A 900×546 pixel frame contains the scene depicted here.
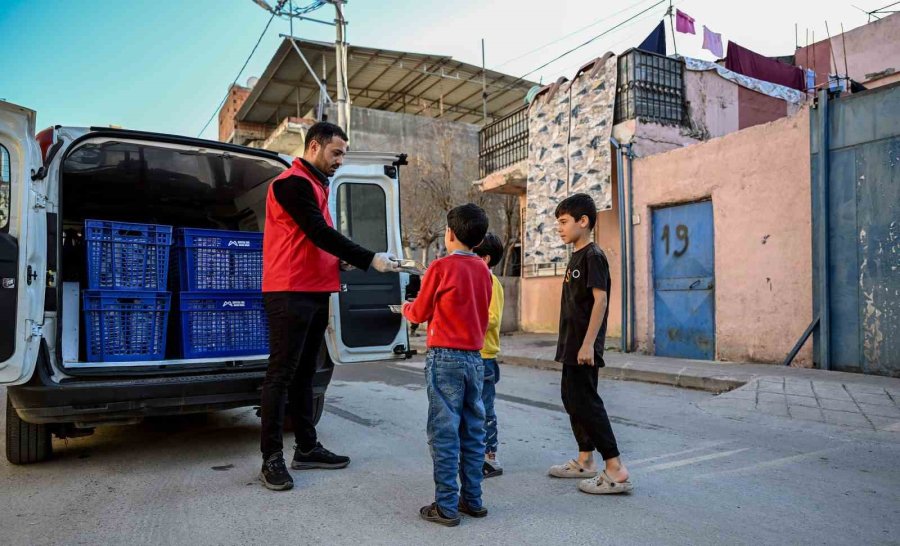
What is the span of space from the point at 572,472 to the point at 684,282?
7397 mm

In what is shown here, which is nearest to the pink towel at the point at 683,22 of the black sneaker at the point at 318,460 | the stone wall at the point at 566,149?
the stone wall at the point at 566,149

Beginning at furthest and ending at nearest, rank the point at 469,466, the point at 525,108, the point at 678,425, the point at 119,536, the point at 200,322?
the point at 525,108 → the point at 678,425 → the point at 200,322 → the point at 469,466 → the point at 119,536

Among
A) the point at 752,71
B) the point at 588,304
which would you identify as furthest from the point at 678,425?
the point at 752,71

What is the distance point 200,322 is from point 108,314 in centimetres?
61

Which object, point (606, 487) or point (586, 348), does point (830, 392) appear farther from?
point (586, 348)

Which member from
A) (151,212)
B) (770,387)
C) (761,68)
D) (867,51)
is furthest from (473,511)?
(867,51)

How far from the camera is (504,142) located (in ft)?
52.6

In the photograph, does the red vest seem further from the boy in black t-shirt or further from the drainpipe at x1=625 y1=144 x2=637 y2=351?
the drainpipe at x1=625 y1=144 x2=637 y2=351

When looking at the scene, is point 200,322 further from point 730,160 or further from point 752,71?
point 752,71

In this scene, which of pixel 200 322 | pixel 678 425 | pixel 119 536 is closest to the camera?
pixel 119 536

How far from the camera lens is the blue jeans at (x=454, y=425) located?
2.90m

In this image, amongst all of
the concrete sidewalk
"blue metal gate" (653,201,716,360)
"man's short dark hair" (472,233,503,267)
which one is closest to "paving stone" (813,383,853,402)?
the concrete sidewalk

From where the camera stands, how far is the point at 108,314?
4277 millimetres

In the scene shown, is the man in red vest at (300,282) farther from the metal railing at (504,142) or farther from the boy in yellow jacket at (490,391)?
the metal railing at (504,142)
